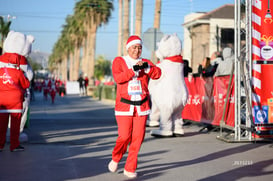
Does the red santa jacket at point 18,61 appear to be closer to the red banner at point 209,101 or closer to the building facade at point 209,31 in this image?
the red banner at point 209,101

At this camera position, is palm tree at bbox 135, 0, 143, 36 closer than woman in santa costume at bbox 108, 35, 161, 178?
No

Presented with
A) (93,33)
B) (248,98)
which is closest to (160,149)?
(248,98)

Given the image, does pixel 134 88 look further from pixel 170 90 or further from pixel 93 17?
pixel 93 17

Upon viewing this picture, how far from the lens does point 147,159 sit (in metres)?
7.26

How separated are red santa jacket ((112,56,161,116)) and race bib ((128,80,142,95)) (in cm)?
2

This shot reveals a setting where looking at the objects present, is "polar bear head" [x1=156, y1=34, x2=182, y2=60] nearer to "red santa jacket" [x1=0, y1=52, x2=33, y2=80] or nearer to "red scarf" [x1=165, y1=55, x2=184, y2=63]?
"red scarf" [x1=165, y1=55, x2=184, y2=63]

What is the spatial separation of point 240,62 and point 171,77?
147 centimetres

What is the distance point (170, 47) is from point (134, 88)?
4304mm

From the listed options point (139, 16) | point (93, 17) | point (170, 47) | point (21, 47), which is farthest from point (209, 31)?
point (21, 47)

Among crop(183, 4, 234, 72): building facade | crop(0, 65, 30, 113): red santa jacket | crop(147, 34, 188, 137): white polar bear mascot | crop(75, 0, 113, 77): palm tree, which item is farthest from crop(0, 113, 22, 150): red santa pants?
crop(183, 4, 234, 72): building facade

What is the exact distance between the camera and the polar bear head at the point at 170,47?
33.1ft

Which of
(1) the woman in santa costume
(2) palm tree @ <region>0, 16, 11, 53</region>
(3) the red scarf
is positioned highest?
(2) palm tree @ <region>0, 16, 11, 53</region>

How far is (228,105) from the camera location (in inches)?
402

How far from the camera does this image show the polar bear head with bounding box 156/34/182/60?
1009 centimetres
